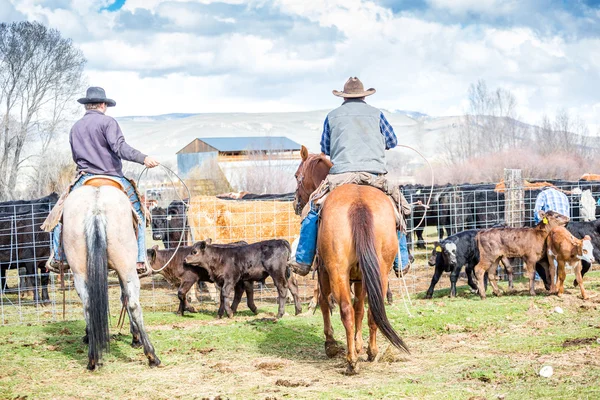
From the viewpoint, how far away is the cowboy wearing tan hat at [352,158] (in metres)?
6.96

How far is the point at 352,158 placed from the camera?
275 inches

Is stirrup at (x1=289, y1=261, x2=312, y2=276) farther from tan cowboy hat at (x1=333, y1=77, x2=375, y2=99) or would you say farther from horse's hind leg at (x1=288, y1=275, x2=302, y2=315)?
horse's hind leg at (x1=288, y1=275, x2=302, y2=315)

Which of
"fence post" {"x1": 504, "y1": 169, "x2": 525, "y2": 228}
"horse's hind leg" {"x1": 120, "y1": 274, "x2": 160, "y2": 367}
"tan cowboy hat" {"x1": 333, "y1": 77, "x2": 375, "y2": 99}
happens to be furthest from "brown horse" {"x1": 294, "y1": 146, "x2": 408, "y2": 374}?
"fence post" {"x1": 504, "y1": 169, "x2": 525, "y2": 228}

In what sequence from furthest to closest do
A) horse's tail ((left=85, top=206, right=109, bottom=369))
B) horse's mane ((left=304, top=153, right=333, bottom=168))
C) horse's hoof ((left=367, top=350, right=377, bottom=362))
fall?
horse's mane ((left=304, top=153, right=333, bottom=168)), horse's hoof ((left=367, top=350, right=377, bottom=362)), horse's tail ((left=85, top=206, right=109, bottom=369))

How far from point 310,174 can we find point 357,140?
1.50 meters

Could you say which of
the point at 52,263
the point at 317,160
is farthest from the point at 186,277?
the point at 317,160

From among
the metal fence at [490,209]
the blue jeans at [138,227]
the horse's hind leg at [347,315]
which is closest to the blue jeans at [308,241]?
the horse's hind leg at [347,315]

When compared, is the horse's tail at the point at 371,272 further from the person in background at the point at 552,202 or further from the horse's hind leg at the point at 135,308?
the person in background at the point at 552,202

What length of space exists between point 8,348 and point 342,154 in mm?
4340

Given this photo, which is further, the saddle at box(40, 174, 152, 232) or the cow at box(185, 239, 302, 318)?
the cow at box(185, 239, 302, 318)

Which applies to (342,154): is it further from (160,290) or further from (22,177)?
(22,177)

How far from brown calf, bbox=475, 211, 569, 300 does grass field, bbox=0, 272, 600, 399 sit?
4.75ft

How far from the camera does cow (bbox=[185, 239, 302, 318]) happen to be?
36.1ft

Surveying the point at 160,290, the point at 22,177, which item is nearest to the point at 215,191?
the point at 22,177
